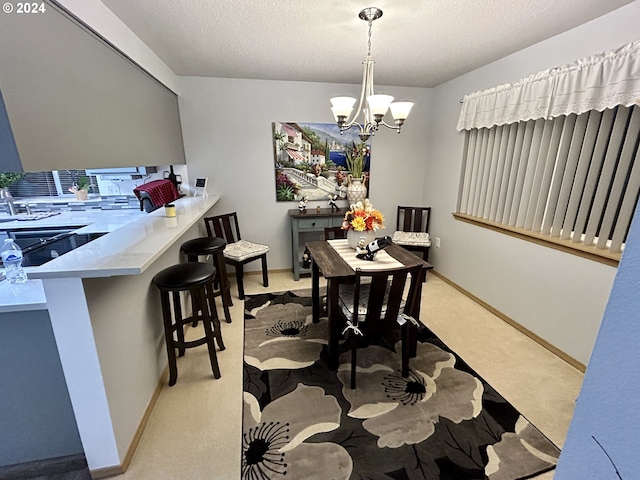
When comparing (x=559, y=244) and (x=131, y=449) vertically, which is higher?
(x=559, y=244)

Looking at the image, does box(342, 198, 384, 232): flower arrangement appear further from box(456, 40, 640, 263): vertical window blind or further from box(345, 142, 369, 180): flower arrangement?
box(345, 142, 369, 180): flower arrangement

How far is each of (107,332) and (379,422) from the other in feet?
5.12

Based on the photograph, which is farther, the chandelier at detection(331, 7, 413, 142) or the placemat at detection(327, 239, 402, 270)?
the placemat at detection(327, 239, 402, 270)

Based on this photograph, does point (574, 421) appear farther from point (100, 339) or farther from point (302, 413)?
point (100, 339)

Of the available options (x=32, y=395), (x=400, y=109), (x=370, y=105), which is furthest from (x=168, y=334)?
(x=400, y=109)

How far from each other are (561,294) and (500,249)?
0.67 metres

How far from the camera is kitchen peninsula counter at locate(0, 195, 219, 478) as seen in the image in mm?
1211

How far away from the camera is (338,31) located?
2111mm

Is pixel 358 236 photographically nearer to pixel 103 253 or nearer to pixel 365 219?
pixel 365 219

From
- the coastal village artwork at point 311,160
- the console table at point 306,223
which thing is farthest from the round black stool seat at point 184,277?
the coastal village artwork at point 311,160

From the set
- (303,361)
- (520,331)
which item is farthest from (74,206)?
(520,331)

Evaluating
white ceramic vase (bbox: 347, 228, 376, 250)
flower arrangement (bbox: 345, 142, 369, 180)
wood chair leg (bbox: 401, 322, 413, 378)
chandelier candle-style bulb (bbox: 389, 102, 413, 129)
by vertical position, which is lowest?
wood chair leg (bbox: 401, 322, 413, 378)

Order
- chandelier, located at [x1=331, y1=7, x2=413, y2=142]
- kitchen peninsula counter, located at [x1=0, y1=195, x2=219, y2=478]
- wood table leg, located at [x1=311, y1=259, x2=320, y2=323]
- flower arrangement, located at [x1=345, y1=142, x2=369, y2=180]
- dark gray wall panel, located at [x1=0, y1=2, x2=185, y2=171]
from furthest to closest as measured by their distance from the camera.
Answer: flower arrangement, located at [x1=345, y1=142, x2=369, y2=180] < wood table leg, located at [x1=311, y1=259, x2=320, y2=323] < chandelier, located at [x1=331, y1=7, x2=413, y2=142] < kitchen peninsula counter, located at [x1=0, y1=195, x2=219, y2=478] < dark gray wall panel, located at [x1=0, y1=2, x2=185, y2=171]

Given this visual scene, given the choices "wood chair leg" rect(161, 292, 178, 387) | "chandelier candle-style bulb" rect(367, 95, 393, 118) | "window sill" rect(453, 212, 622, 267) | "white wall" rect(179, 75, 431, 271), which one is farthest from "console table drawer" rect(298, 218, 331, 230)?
"wood chair leg" rect(161, 292, 178, 387)
